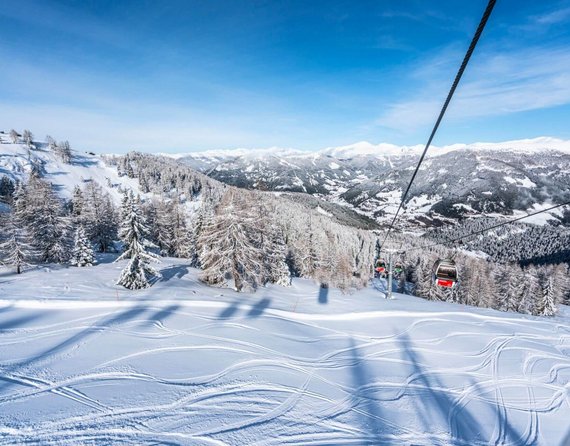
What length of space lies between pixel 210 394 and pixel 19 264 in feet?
78.6

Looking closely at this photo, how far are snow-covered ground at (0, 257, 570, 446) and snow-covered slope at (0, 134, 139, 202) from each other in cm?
12270

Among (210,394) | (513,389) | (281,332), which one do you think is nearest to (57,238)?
(281,332)

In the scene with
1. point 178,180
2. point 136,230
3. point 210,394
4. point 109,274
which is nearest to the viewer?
point 210,394

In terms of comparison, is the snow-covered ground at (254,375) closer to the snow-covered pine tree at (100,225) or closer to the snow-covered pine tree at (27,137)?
the snow-covered pine tree at (100,225)

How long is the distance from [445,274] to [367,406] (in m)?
14.4

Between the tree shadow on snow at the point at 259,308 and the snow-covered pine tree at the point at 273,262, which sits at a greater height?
the snow-covered pine tree at the point at 273,262

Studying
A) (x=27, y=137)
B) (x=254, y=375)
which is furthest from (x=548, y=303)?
(x=27, y=137)

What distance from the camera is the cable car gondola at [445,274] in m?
19.4

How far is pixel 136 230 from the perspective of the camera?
66.8 feet

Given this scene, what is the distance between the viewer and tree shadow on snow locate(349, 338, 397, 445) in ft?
22.7

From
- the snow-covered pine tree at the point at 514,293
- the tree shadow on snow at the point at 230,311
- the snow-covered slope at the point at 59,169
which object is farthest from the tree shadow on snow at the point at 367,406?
the snow-covered slope at the point at 59,169

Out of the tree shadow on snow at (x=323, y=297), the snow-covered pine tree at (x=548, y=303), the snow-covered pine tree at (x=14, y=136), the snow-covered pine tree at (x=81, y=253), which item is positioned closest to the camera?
the tree shadow on snow at (x=323, y=297)

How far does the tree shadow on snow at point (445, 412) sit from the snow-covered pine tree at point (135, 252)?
16784mm

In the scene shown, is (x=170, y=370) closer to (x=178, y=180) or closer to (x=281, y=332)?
(x=281, y=332)
